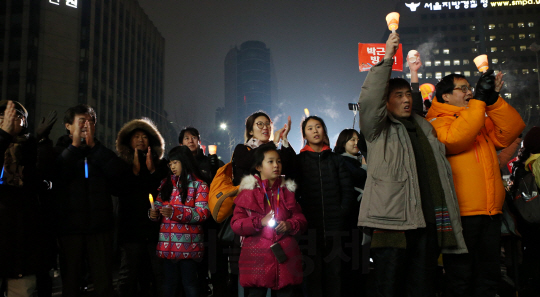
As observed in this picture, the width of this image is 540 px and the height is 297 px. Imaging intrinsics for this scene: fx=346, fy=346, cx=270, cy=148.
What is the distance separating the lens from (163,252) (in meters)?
3.85

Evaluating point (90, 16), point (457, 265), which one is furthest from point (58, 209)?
point (90, 16)

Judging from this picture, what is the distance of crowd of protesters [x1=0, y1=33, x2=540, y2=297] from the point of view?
264cm

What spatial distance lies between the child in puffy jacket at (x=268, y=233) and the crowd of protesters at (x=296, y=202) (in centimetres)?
1

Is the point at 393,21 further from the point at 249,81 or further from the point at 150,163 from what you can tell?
the point at 249,81

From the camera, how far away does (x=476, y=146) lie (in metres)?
3.03

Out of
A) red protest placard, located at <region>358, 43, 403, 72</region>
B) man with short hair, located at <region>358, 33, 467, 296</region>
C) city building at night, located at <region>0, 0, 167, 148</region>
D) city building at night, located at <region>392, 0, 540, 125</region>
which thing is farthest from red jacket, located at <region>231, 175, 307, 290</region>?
city building at night, located at <region>392, 0, 540, 125</region>

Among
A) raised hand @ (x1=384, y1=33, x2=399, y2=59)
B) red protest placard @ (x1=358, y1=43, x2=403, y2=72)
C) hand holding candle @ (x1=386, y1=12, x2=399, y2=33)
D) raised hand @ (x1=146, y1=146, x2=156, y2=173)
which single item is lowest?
raised hand @ (x1=146, y1=146, x2=156, y2=173)

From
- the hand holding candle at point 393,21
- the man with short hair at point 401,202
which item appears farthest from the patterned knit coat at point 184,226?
the hand holding candle at point 393,21

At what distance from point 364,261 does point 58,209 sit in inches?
148

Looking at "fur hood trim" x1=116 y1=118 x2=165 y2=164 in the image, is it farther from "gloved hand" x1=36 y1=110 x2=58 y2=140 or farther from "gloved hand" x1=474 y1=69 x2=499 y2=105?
"gloved hand" x1=474 y1=69 x2=499 y2=105

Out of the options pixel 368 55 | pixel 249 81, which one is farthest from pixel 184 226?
pixel 249 81

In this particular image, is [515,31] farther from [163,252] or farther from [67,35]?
[163,252]

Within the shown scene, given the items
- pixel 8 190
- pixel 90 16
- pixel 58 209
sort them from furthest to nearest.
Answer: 1. pixel 90 16
2. pixel 58 209
3. pixel 8 190

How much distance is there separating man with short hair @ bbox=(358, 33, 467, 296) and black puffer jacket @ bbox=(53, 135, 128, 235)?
2.55 metres
